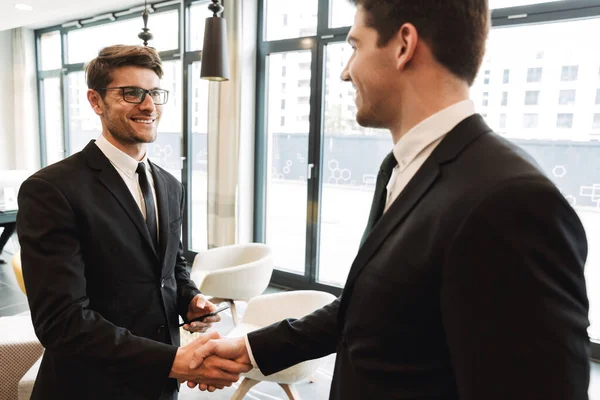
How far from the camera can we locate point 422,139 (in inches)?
36.8

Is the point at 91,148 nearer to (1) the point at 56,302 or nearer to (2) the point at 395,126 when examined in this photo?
(1) the point at 56,302

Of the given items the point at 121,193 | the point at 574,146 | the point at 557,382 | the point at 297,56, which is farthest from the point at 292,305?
the point at 297,56

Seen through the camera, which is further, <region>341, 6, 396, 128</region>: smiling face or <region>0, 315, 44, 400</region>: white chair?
<region>0, 315, 44, 400</region>: white chair

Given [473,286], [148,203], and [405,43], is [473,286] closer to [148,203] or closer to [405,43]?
[405,43]

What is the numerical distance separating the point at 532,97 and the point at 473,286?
10.8ft

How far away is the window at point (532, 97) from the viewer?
3.41 meters

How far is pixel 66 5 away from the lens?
5.39 meters

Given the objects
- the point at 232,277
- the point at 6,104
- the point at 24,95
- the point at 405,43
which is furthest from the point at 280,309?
the point at 6,104

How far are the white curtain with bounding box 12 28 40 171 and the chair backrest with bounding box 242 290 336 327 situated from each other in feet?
22.9

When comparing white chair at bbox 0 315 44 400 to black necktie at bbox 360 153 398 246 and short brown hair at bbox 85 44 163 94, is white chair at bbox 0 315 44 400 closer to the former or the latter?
short brown hair at bbox 85 44 163 94

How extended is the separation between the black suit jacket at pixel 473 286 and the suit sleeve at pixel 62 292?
28.0 inches

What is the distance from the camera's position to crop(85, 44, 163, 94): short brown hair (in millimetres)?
1522

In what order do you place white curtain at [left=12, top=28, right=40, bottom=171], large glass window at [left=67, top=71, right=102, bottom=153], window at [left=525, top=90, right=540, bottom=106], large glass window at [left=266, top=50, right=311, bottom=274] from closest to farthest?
window at [left=525, top=90, right=540, bottom=106] < large glass window at [left=266, top=50, right=311, bottom=274] < large glass window at [left=67, top=71, right=102, bottom=153] < white curtain at [left=12, top=28, right=40, bottom=171]

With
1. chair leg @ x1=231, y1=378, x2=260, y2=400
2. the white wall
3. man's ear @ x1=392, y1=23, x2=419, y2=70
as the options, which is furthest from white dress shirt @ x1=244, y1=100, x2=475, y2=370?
the white wall
